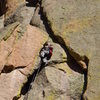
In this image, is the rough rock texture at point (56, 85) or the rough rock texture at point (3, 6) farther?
the rough rock texture at point (3, 6)

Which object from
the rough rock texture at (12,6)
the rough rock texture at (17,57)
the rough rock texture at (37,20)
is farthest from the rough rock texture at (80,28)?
the rough rock texture at (12,6)

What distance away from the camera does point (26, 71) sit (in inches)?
634

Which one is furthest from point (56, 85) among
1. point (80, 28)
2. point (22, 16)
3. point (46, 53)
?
point (22, 16)

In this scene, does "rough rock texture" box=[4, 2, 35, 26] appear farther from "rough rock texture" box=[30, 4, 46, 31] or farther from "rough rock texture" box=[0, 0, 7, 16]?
"rough rock texture" box=[0, 0, 7, 16]

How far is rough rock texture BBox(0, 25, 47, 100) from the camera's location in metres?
15.6

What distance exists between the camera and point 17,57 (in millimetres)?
16422

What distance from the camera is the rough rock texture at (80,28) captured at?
15.0 meters

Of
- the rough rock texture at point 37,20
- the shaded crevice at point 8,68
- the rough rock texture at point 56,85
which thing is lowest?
the rough rock texture at point 56,85

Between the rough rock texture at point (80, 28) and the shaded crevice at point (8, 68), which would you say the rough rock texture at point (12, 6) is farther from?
the shaded crevice at point (8, 68)

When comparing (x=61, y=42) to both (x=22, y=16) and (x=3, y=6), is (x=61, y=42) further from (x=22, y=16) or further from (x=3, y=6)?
(x=3, y=6)

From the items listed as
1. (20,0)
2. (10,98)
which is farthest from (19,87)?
(20,0)

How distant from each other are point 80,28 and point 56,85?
3941mm

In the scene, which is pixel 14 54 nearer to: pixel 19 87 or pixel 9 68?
pixel 9 68

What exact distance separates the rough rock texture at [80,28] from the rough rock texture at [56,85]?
3.02 ft
